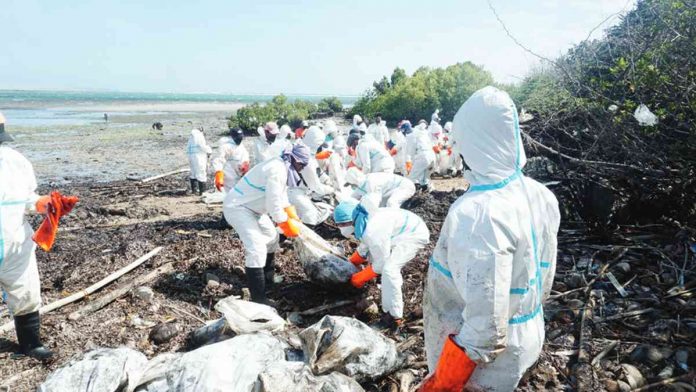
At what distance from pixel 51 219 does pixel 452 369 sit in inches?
136

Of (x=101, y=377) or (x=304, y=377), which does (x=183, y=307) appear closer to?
(x=101, y=377)

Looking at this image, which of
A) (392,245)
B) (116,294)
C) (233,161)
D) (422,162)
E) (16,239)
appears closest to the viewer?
(16,239)

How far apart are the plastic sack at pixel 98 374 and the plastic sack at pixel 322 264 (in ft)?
7.72

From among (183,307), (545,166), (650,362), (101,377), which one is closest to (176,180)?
(183,307)

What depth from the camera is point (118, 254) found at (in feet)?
20.1

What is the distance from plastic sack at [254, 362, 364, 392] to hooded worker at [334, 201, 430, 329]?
5.43ft

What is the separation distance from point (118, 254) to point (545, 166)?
19.7 feet

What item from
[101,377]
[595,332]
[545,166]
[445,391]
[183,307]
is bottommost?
[183,307]

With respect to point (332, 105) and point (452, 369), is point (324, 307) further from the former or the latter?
point (332, 105)

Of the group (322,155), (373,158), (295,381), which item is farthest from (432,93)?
(295,381)

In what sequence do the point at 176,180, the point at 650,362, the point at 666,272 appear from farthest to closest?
the point at 176,180, the point at 666,272, the point at 650,362

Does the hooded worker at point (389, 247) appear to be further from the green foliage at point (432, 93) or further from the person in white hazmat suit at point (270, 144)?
the green foliage at point (432, 93)

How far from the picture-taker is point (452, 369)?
183 centimetres

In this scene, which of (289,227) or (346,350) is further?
(289,227)
